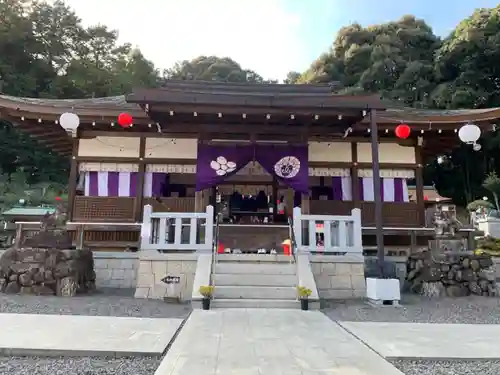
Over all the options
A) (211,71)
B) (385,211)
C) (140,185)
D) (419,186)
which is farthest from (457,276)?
(211,71)

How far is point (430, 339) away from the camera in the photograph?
4090 mm

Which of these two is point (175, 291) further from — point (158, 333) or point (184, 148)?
point (184, 148)

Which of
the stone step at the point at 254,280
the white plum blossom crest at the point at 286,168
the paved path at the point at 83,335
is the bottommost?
the paved path at the point at 83,335

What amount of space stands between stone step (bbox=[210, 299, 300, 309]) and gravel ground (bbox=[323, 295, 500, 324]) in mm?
573

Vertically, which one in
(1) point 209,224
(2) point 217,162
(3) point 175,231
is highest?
(2) point 217,162

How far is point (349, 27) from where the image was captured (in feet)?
103

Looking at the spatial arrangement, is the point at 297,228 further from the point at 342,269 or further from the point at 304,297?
the point at 304,297

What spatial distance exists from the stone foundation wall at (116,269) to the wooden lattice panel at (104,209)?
131cm

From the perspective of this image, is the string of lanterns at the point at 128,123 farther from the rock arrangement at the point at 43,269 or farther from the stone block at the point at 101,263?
the stone block at the point at 101,263

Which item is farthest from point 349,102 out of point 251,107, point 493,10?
point 493,10

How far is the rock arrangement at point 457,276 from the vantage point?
739cm

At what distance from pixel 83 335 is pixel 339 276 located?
470 cm

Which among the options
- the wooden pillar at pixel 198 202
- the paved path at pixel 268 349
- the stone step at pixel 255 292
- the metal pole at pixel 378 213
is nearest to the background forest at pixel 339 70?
the wooden pillar at pixel 198 202

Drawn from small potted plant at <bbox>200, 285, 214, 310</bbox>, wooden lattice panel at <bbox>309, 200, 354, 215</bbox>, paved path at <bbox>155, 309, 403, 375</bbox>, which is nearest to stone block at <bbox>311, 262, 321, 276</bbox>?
paved path at <bbox>155, 309, 403, 375</bbox>
